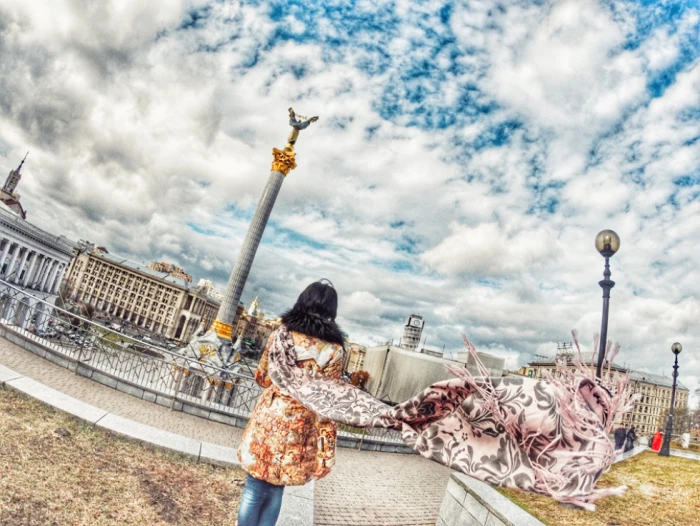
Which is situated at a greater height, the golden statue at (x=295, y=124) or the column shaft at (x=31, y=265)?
the golden statue at (x=295, y=124)

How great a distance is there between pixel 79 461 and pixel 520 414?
5.67m

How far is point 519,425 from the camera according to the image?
195 centimetres

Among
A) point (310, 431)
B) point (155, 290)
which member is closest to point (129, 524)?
point (310, 431)

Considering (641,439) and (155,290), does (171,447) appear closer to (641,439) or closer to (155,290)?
(641,439)

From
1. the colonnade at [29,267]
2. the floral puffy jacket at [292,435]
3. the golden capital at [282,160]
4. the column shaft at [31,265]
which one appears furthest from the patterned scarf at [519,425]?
the column shaft at [31,265]

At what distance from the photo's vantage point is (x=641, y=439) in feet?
77.4

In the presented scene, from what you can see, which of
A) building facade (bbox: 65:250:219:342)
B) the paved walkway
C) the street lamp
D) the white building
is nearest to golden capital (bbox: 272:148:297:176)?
the paved walkway

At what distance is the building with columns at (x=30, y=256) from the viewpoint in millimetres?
52597

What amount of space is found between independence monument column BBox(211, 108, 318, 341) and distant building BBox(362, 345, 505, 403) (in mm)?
13525

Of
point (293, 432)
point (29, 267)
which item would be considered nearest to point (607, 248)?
point (293, 432)

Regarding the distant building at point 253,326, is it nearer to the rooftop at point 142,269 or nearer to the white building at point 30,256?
the rooftop at point 142,269

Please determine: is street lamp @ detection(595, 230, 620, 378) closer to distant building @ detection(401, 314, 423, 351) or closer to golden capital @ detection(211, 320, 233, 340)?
golden capital @ detection(211, 320, 233, 340)

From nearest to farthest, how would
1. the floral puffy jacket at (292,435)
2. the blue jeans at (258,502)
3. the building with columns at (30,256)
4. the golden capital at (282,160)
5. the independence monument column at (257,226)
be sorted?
the floral puffy jacket at (292,435) < the blue jeans at (258,502) < the independence monument column at (257,226) < the golden capital at (282,160) < the building with columns at (30,256)

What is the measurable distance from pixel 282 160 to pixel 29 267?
6143 centimetres
